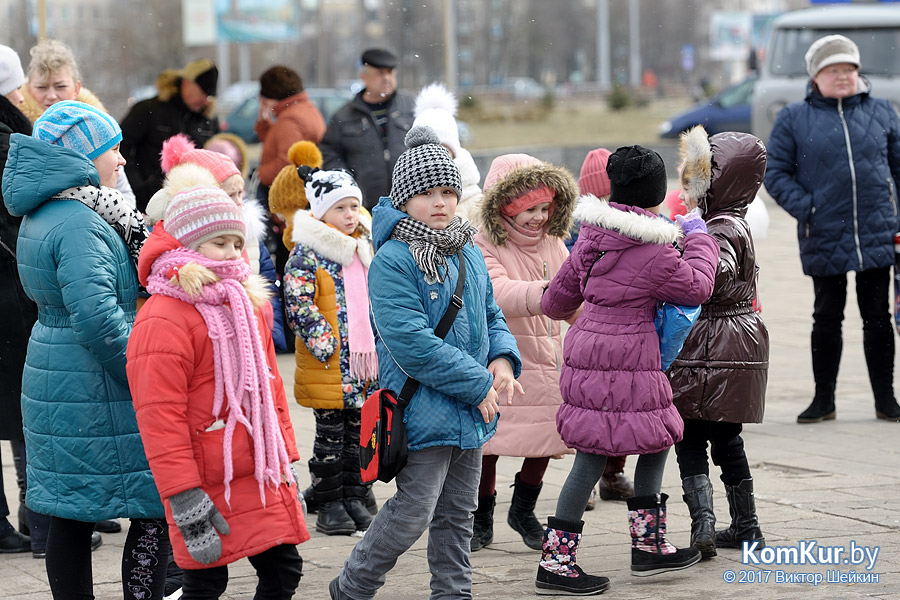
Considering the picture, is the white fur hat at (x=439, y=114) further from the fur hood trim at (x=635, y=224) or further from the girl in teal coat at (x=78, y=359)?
the girl in teal coat at (x=78, y=359)

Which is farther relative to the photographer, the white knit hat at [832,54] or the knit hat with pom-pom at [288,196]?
the white knit hat at [832,54]

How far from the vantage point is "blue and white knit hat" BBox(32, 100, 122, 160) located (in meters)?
4.33

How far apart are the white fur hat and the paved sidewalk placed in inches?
69.5

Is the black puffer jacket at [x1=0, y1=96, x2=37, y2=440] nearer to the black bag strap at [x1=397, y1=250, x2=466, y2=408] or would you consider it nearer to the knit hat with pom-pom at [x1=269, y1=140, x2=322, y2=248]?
the knit hat with pom-pom at [x1=269, y1=140, x2=322, y2=248]

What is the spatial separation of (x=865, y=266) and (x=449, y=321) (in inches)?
159

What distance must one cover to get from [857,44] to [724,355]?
15.4 metres

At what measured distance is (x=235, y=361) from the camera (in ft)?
12.8

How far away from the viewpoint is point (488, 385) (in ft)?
13.7

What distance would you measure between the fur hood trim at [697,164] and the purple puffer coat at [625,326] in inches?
17.0

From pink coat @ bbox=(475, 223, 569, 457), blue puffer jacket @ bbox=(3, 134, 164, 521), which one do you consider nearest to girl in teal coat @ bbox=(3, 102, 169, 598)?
blue puffer jacket @ bbox=(3, 134, 164, 521)

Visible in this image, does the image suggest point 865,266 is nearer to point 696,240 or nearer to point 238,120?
point 696,240

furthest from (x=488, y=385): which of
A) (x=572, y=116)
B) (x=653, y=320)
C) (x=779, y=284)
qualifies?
(x=572, y=116)

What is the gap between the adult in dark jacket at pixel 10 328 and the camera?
17.5 ft

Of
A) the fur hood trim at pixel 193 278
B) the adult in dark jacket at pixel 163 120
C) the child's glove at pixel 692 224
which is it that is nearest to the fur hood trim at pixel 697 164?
the child's glove at pixel 692 224
